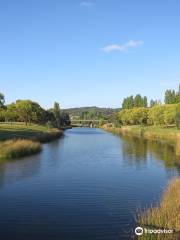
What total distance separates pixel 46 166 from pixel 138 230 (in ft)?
88.9

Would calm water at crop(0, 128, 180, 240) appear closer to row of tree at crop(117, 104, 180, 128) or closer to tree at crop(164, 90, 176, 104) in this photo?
row of tree at crop(117, 104, 180, 128)

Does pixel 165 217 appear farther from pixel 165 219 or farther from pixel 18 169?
pixel 18 169

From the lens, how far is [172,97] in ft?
490

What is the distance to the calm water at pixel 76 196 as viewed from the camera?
69.5 ft

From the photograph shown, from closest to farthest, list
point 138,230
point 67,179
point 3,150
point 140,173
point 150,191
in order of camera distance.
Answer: point 138,230 → point 150,191 → point 67,179 → point 140,173 → point 3,150

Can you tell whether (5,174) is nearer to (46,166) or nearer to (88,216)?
(46,166)

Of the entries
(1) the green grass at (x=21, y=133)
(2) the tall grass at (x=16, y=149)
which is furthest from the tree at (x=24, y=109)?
(2) the tall grass at (x=16, y=149)

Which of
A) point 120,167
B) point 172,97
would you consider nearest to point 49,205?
point 120,167

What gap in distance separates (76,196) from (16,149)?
25806 mm

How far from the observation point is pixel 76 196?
29250 mm

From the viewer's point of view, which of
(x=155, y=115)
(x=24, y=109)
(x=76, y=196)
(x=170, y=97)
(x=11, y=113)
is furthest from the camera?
(x=170, y=97)

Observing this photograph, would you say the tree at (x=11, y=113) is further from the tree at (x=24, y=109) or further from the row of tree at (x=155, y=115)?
the row of tree at (x=155, y=115)

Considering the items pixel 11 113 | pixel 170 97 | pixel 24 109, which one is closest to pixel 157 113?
pixel 170 97

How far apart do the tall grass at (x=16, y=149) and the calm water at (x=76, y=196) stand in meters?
3.45
